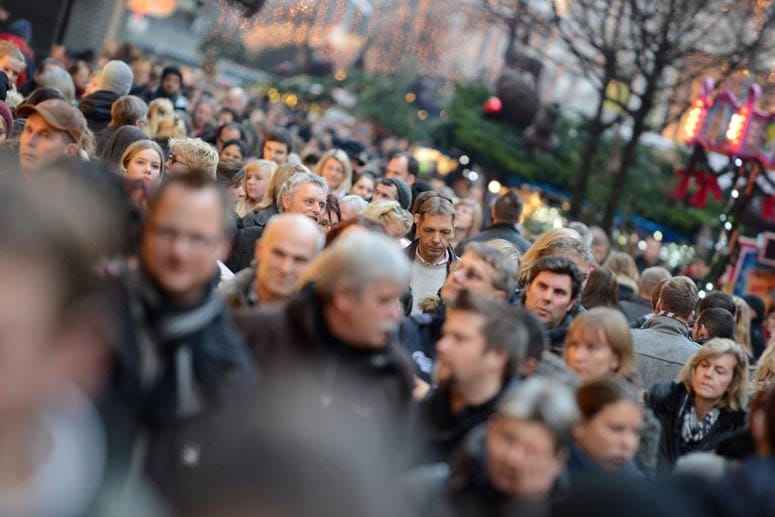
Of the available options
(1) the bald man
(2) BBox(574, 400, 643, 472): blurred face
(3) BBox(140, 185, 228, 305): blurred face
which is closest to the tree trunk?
(1) the bald man

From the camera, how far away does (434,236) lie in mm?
9914

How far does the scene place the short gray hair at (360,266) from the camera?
5312 millimetres

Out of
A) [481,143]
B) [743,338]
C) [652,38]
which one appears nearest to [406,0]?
[481,143]

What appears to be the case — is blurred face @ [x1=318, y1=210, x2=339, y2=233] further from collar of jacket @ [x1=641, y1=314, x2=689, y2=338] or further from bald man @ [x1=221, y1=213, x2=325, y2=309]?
bald man @ [x1=221, y1=213, x2=325, y2=309]

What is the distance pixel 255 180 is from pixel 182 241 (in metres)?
6.62

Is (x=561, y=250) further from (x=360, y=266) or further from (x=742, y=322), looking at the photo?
(x=360, y=266)

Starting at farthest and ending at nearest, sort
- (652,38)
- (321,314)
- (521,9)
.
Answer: (521,9)
(652,38)
(321,314)

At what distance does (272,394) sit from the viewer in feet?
16.5

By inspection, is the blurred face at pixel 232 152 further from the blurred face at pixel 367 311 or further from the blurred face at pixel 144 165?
the blurred face at pixel 367 311

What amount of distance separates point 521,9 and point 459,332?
2175cm

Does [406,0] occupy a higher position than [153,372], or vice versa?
[406,0]

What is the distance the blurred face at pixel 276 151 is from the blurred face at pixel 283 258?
308 inches

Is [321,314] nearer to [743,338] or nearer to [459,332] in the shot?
[459,332]

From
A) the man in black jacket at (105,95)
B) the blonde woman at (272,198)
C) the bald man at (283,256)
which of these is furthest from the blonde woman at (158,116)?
the bald man at (283,256)
